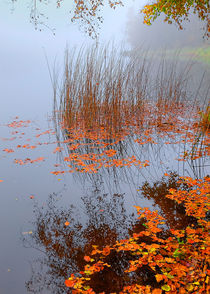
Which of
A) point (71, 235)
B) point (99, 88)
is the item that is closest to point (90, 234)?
point (71, 235)

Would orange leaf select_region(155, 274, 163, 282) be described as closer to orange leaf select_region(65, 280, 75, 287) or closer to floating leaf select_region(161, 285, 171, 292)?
floating leaf select_region(161, 285, 171, 292)

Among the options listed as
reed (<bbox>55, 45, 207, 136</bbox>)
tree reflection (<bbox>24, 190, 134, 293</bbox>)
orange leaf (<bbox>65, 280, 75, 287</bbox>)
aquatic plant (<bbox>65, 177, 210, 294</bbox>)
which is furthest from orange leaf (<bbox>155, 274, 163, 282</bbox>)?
reed (<bbox>55, 45, 207, 136</bbox>)

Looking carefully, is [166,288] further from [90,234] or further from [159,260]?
[90,234]

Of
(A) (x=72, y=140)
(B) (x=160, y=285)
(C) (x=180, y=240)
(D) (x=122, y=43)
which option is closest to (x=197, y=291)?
(B) (x=160, y=285)

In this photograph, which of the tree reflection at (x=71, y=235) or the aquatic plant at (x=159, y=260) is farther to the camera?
the tree reflection at (x=71, y=235)

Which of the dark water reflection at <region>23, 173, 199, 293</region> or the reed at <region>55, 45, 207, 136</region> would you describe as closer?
the dark water reflection at <region>23, 173, 199, 293</region>

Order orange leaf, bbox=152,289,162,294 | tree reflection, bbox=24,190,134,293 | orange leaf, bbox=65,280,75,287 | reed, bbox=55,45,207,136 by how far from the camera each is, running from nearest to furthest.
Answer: orange leaf, bbox=152,289,162,294, orange leaf, bbox=65,280,75,287, tree reflection, bbox=24,190,134,293, reed, bbox=55,45,207,136

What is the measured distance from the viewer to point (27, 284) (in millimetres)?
1857

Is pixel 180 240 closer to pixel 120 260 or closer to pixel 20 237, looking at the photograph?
pixel 120 260

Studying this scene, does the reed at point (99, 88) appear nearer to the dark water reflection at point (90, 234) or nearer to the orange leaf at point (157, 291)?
the dark water reflection at point (90, 234)

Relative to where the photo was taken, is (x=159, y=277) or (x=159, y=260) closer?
(x=159, y=277)

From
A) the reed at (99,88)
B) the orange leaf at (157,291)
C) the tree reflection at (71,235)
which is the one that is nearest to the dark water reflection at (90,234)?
the tree reflection at (71,235)

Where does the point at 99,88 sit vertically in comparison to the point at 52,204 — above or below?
above

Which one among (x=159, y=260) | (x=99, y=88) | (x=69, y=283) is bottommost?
(x=69, y=283)
